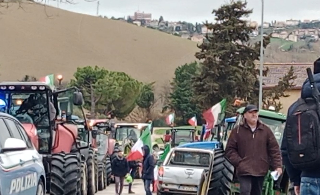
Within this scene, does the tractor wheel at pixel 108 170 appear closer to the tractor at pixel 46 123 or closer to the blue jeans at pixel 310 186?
the tractor at pixel 46 123

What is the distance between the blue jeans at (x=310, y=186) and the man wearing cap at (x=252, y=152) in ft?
14.1

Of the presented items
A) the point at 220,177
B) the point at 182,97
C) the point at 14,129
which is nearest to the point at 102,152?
the point at 220,177

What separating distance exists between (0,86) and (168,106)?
226 feet

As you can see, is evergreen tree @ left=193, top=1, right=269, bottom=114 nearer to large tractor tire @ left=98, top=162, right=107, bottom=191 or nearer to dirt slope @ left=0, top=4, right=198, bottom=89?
large tractor tire @ left=98, top=162, right=107, bottom=191

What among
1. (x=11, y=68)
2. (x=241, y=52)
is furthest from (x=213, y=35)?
(x=11, y=68)

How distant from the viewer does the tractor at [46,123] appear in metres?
14.6

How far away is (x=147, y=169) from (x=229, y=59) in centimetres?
2210

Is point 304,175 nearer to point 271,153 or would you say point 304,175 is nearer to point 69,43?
point 271,153

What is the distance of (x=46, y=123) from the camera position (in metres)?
15.2

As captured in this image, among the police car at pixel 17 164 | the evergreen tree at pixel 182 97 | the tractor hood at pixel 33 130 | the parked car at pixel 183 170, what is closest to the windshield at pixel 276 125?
the tractor hood at pixel 33 130

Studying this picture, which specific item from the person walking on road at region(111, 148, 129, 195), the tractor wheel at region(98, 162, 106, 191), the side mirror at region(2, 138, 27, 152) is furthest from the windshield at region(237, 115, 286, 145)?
the tractor wheel at region(98, 162, 106, 191)

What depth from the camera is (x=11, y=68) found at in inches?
4333

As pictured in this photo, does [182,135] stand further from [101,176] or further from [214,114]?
[101,176]

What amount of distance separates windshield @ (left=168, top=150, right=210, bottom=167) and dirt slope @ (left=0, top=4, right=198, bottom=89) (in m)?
85.7
